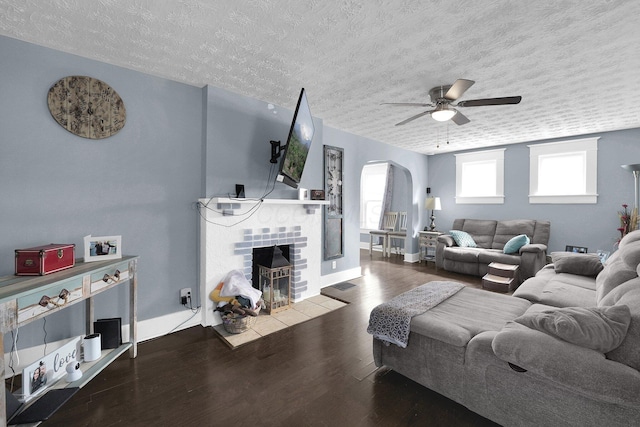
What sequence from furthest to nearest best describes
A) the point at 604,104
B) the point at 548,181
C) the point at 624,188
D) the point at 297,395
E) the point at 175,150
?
the point at 548,181 < the point at 624,188 < the point at 604,104 < the point at 175,150 < the point at 297,395

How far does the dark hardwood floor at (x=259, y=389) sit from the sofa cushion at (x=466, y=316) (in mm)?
473

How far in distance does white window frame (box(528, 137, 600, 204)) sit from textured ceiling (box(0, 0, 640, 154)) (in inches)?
63.9

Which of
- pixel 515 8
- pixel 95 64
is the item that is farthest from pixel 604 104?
pixel 95 64

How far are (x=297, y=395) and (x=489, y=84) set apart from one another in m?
3.21

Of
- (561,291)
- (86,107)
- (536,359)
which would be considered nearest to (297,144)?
(86,107)

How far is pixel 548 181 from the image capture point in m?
4.97

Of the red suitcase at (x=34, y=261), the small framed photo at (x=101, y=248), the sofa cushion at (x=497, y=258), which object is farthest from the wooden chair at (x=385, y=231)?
the red suitcase at (x=34, y=261)

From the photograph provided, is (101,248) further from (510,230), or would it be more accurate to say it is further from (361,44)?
(510,230)

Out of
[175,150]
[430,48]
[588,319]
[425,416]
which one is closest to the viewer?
[588,319]

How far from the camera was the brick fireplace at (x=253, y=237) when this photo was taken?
9.11 feet

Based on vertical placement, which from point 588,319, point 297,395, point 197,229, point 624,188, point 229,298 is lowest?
point 297,395

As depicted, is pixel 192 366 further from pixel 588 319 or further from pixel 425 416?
pixel 588 319

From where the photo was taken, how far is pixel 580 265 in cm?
300

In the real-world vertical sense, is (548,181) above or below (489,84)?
below
